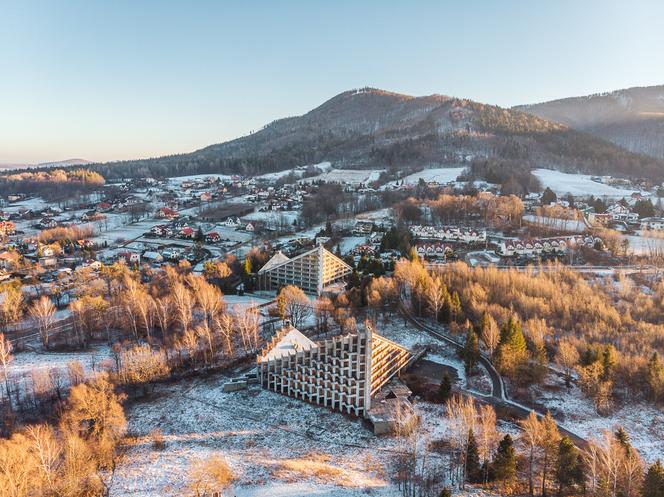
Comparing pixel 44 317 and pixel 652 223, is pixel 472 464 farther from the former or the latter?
pixel 652 223

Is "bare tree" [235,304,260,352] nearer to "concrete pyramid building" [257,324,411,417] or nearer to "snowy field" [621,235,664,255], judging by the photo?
"concrete pyramid building" [257,324,411,417]

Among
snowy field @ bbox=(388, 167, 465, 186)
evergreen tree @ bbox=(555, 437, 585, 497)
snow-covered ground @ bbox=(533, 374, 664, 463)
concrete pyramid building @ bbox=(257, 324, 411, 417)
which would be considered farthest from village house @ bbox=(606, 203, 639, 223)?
evergreen tree @ bbox=(555, 437, 585, 497)

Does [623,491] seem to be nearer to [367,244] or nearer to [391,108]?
[367,244]

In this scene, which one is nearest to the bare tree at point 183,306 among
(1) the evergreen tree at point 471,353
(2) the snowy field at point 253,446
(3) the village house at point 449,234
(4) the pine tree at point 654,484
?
(2) the snowy field at point 253,446

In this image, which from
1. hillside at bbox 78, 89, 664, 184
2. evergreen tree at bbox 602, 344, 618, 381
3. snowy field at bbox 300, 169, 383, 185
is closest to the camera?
evergreen tree at bbox 602, 344, 618, 381

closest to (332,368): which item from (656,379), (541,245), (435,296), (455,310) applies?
(435,296)

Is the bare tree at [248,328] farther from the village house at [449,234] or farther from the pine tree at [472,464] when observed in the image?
the village house at [449,234]
